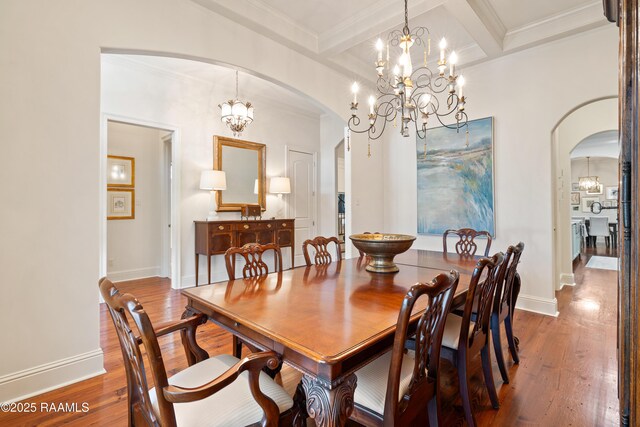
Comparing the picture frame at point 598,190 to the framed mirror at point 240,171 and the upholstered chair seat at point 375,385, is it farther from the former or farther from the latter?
the upholstered chair seat at point 375,385

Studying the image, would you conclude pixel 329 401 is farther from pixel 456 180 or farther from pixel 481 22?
pixel 456 180

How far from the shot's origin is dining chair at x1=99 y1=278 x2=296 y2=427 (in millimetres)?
908

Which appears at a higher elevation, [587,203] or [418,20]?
[418,20]

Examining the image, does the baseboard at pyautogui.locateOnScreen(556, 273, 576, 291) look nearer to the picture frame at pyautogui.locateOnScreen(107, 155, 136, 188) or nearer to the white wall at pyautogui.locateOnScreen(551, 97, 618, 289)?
the white wall at pyautogui.locateOnScreen(551, 97, 618, 289)

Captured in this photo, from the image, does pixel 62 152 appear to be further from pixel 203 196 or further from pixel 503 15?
pixel 503 15

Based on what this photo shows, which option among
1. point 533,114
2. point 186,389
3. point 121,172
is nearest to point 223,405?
point 186,389

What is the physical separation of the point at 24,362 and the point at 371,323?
2.17 meters

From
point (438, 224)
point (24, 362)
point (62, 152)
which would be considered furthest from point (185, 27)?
point (438, 224)

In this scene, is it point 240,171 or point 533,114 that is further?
point 240,171

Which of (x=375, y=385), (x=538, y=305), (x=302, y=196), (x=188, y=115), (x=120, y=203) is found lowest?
(x=538, y=305)

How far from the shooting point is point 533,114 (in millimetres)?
3479

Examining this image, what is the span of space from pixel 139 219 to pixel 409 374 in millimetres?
5062

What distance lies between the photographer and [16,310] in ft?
6.10

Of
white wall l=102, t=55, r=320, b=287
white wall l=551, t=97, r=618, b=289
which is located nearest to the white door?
white wall l=102, t=55, r=320, b=287
